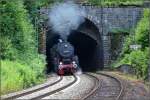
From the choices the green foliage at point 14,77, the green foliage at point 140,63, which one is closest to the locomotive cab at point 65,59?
the green foliage at point 140,63

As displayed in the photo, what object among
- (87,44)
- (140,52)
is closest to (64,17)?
(87,44)

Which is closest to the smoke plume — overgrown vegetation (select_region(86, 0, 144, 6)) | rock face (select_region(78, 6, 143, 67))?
rock face (select_region(78, 6, 143, 67))

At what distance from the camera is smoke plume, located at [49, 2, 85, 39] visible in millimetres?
47562

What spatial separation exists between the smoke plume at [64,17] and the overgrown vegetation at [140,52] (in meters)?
5.32

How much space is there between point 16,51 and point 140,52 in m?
10.2

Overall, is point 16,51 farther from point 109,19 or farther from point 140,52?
point 109,19

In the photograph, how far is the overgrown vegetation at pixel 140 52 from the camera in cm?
3258

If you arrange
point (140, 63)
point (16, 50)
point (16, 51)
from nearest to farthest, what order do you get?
point (16, 51), point (16, 50), point (140, 63)

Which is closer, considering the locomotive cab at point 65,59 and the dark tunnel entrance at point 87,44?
the locomotive cab at point 65,59

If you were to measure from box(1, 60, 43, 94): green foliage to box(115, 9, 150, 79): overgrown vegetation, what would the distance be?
22.6ft

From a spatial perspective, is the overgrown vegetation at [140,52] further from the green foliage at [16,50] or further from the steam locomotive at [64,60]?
the green foliage at [16,50]

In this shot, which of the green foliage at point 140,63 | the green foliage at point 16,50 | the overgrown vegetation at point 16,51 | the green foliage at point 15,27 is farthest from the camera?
the green foliage at point 15,27

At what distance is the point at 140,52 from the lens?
37.6m

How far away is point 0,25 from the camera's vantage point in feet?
103
